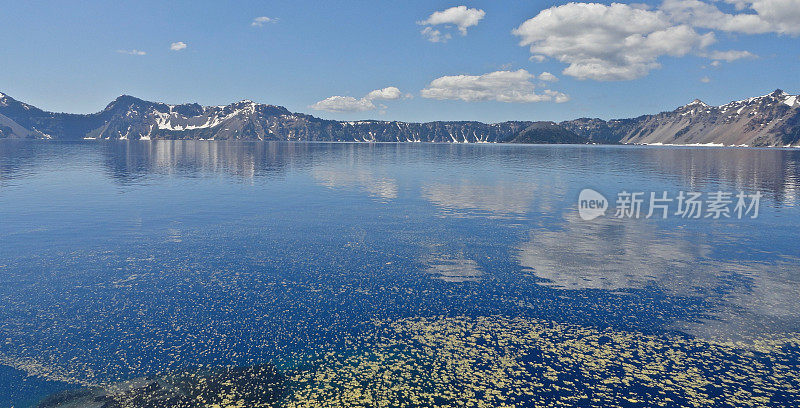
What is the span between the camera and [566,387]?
16.5 metres

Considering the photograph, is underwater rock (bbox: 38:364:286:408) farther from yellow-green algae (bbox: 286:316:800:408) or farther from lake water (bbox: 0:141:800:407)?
yellow-green algae (bbox: 286:316:800:408)

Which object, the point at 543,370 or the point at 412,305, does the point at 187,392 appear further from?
the point at 543,370

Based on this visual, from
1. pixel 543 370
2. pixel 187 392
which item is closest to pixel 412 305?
pixel 543 370

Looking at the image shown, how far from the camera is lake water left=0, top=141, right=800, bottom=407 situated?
56.3 ft

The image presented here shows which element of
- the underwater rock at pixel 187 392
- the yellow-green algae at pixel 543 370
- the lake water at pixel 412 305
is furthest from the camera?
the lake water at pixel 412 305

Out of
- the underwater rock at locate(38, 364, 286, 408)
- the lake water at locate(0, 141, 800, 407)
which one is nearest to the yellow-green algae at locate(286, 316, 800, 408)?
the lake water at locate(0, 141, 800, 407)

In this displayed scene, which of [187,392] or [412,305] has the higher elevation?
[412,305]

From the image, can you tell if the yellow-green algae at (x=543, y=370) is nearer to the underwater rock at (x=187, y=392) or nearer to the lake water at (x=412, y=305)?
the lake water at (x=412, y=305)

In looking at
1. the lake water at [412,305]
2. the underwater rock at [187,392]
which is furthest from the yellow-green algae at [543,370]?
the underwater rock at [187,392]

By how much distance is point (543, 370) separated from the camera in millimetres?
17703

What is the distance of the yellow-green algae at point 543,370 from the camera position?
1589cm

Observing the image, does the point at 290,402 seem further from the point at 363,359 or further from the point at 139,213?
the point at 139,213

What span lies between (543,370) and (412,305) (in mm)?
8722

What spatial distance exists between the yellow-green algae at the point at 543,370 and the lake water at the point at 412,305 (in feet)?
0.29
